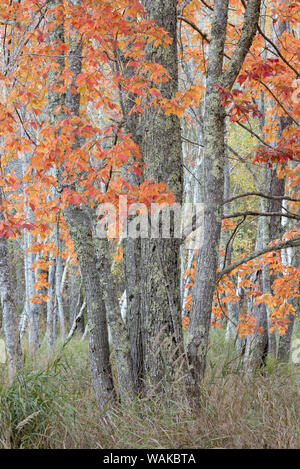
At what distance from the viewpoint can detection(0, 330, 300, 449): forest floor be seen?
10.4ft

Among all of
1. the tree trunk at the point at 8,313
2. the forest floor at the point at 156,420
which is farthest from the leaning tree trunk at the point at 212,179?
the tree trunk at the point at 8,313

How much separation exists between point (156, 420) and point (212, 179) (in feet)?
6.68

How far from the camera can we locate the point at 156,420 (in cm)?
331

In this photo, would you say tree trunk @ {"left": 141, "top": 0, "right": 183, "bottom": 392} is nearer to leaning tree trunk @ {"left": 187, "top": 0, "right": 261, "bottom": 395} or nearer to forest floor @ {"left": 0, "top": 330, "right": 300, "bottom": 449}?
leaning tree trunk @ {"left": 187, "top": 0, "right": 261, "bottom": 395}

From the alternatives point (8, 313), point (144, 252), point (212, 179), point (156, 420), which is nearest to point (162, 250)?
point (144, 252)

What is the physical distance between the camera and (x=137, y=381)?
4242mm

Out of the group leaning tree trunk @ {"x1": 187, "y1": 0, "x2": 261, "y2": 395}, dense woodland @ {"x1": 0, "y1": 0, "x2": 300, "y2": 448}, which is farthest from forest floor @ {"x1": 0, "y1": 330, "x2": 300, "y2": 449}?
leaning tree trunk @ {"x1": 187, "y1": 0, "x2": 261, "y2": 395}

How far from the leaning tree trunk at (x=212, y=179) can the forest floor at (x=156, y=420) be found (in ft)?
1.11

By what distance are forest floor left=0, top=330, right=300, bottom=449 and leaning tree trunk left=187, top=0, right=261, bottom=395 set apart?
1.11 feet

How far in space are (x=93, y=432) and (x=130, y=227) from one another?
179cm

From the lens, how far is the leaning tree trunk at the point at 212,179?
386cm

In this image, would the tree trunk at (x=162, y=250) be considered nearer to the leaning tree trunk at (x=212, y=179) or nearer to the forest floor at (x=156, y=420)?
the leaning tree trunk at (x=212, y=179)
